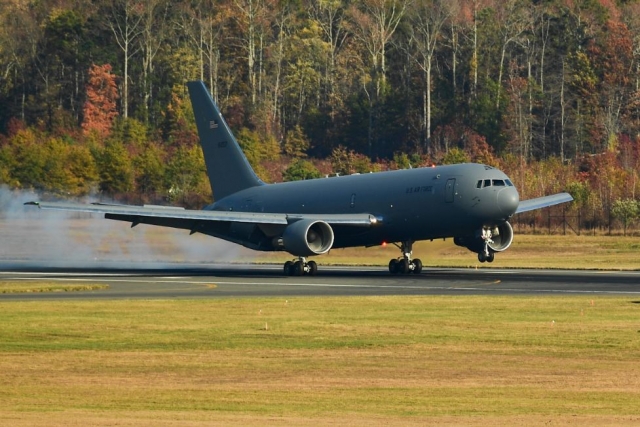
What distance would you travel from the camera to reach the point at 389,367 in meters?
27.0

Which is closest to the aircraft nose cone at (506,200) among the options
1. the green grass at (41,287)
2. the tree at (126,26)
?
the green grass at (41,287)

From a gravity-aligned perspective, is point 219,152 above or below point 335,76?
below

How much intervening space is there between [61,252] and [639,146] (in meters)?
72.6

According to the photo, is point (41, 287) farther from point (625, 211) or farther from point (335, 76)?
point (335, 76)

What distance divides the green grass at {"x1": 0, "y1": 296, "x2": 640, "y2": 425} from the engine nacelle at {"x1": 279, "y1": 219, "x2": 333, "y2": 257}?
1464cm

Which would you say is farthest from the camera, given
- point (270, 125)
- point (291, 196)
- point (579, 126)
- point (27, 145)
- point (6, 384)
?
point (270, 125)

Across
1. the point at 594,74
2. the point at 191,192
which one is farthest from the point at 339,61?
the point at 191,192

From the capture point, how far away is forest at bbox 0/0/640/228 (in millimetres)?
144500

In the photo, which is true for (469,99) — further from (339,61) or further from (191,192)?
(191,192)

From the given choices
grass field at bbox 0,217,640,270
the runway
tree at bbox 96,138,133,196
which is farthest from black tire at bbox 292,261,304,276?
tree at bbox 96,138,133,196

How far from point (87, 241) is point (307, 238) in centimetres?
1668

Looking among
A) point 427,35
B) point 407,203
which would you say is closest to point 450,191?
point 407,203

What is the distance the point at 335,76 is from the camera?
163125 millimetres

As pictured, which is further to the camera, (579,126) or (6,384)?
(579,126)
